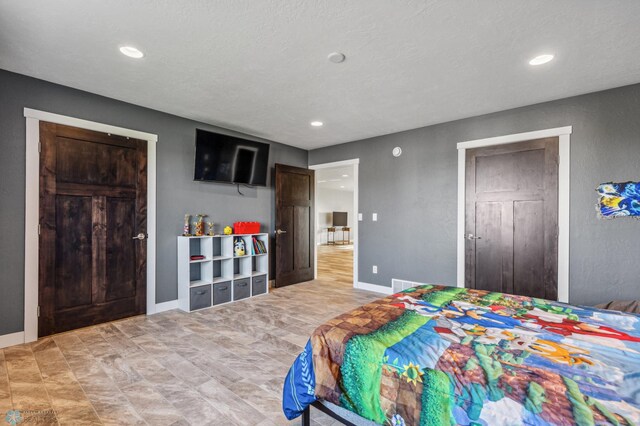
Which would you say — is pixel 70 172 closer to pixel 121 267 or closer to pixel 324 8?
pixel 121 267

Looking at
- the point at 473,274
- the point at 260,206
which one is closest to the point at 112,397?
the point at 260,206

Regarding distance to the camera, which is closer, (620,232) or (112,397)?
(112,397)

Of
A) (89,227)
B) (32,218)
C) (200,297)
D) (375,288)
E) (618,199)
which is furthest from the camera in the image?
(375,288)

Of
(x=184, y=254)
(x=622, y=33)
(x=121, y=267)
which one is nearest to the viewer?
(x=622, y=33)

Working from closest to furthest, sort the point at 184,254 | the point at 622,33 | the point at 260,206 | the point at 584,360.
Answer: the point at 584,360 < the point at 622,33 < the point at 184,254 < the point at 260,206

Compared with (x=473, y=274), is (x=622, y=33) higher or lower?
higher

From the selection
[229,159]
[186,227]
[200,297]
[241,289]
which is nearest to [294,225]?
[241,289]

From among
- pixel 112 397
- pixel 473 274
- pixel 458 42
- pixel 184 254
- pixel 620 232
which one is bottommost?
pixel 112 397

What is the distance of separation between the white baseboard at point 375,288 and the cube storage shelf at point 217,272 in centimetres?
159

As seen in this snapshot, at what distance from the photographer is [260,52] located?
7.68 ft

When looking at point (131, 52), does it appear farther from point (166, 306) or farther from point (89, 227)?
point (166, 306)

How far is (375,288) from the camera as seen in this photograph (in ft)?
15.5

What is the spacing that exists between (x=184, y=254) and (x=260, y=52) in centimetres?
264

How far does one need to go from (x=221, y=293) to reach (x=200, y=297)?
312 mm
